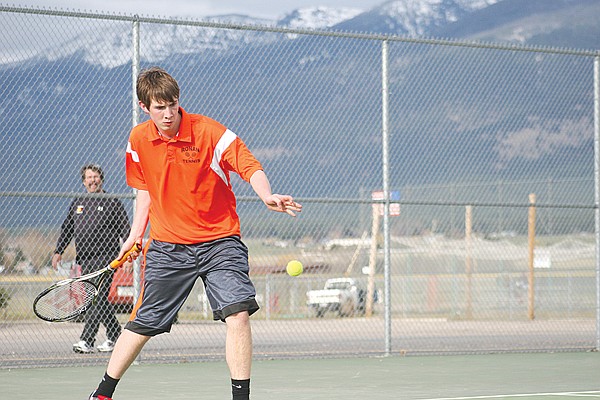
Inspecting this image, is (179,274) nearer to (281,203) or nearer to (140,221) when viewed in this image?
(140,221)

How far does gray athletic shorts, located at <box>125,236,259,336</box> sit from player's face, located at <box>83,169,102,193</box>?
4.57 meters

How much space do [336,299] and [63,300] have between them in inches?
598

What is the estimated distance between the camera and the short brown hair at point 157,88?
5.91 meters

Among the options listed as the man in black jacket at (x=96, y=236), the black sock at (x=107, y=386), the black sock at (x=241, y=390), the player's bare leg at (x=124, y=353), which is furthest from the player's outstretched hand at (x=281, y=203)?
the man in black jacket at (x=96, y=236)

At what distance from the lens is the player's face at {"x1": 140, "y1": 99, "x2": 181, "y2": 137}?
19.6ft

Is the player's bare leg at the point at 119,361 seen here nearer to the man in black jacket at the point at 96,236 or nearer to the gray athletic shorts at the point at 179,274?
the gray athletic shorts at the point at 179,274

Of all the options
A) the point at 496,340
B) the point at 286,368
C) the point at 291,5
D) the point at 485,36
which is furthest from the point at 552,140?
the point at 291,5

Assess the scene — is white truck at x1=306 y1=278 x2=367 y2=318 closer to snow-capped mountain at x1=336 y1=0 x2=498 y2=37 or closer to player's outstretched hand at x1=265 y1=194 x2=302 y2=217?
player's outstretched hand at x1=265 y1=194 x2=302 y2=217

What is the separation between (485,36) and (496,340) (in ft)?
315

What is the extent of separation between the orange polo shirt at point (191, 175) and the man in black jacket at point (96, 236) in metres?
4.57

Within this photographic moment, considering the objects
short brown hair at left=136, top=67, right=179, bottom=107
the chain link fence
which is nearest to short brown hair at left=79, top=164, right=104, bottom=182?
the chain link fence

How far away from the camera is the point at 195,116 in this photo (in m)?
6.22

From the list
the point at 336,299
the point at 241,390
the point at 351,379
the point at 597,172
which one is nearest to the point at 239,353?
the point at 241,390

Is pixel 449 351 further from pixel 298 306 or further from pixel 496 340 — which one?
→ pixel 298 306
